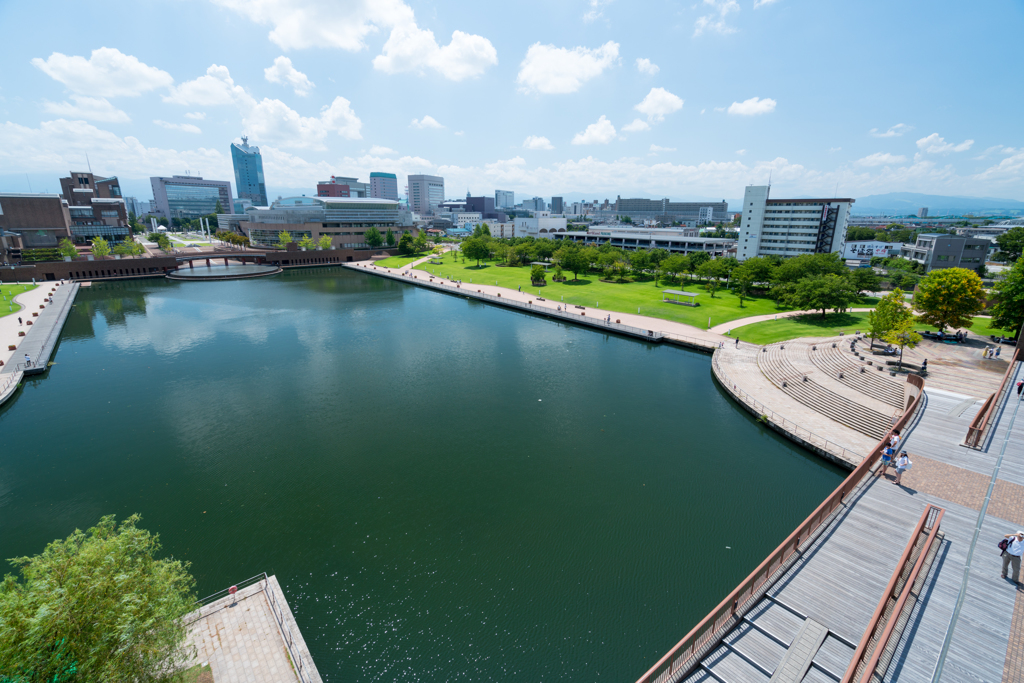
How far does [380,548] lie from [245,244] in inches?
5032

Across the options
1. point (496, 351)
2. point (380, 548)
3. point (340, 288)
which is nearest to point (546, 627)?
point (380, 548)

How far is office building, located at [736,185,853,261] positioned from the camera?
8500cm

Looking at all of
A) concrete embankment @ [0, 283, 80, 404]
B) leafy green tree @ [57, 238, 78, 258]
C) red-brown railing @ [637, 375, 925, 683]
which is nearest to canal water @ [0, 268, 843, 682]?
concrete embankment @ [0, 283, 80, 404]

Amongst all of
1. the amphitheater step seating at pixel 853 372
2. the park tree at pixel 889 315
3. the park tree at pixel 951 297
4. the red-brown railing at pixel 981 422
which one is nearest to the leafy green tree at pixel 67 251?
the amphitheater step seating at pixel 853 372

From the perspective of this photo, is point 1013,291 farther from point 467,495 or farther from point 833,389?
point 467,495

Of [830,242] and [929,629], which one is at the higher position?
[830,242]

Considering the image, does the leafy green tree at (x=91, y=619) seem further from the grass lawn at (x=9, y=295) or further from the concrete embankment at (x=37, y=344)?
the grass lawn at (x=9, y=295)

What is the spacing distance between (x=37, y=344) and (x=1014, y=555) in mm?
66312

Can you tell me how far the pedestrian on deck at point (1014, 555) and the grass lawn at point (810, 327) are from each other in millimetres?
32045

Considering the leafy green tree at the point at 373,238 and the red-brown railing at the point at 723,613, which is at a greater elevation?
the leafy green tree at the point at 373,238

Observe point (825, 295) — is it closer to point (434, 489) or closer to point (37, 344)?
point (434, 489)

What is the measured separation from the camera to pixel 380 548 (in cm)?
1758

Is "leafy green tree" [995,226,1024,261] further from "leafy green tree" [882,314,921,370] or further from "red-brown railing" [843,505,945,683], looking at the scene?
"red-brown railing" [843,505,945,683]

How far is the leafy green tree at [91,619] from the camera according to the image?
765cm
